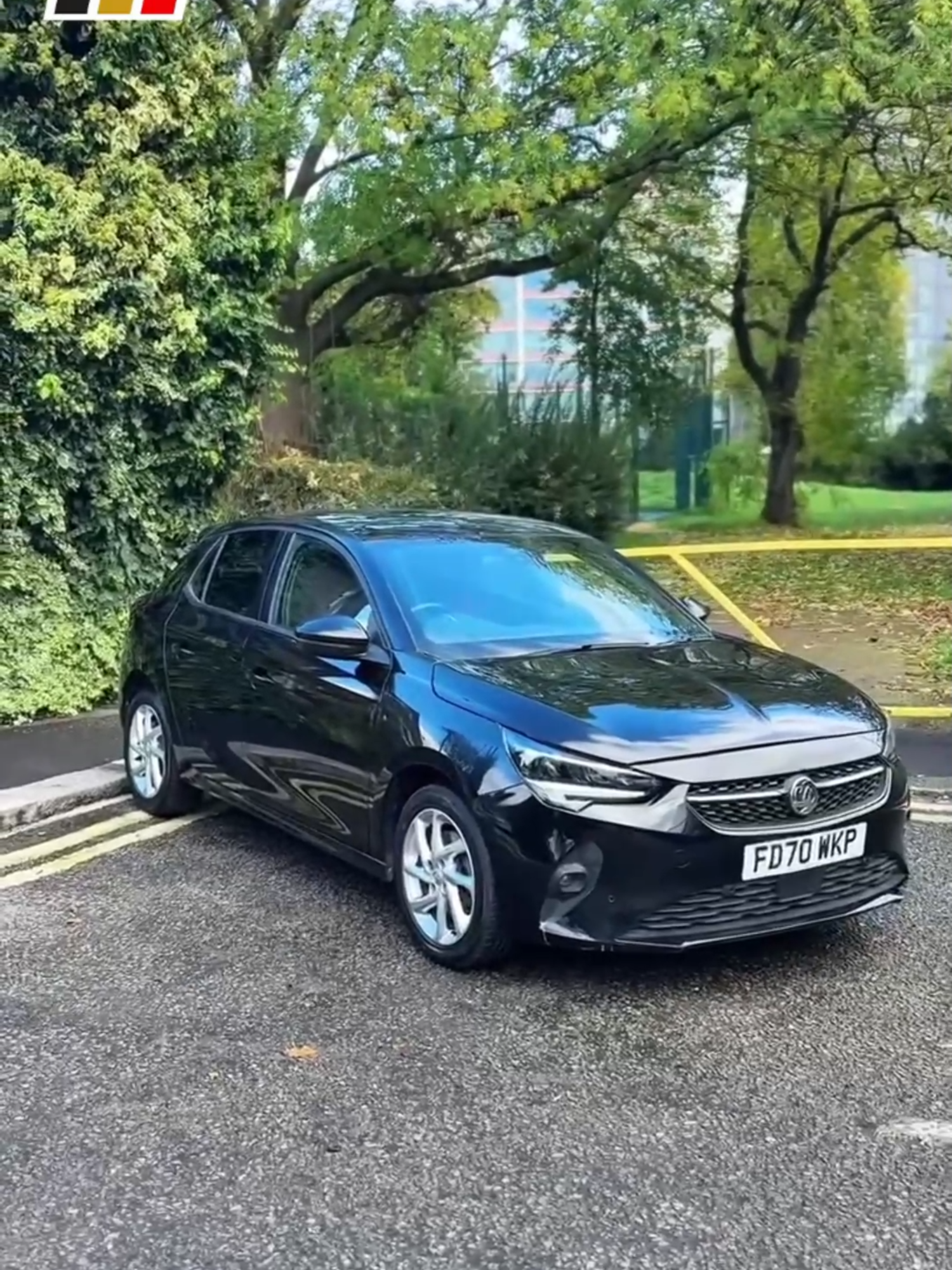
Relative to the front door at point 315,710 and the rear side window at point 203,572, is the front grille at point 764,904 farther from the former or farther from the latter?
the rear side window at point 203,572

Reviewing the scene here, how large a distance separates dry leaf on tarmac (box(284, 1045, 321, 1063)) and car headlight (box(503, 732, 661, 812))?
1.04 m

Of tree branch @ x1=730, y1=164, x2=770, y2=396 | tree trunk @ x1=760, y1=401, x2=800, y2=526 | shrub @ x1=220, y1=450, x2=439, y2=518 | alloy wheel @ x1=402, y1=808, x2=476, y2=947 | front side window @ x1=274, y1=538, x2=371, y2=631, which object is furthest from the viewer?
tree trunk @ x1=760, y1=401, x2=800, y2=526

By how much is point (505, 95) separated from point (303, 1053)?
9.98 m

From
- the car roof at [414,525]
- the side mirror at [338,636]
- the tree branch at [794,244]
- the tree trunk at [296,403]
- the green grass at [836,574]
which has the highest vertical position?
the tree branch at [794,244]

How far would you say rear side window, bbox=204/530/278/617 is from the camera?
20.3 ft

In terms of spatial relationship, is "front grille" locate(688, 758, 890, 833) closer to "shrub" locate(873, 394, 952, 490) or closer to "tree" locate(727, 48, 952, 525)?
"tree" locate(727, 48, 952, 525)

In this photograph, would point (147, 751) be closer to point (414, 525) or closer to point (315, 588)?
point (315, 588)

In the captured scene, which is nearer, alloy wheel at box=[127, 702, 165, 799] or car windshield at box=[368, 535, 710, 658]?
car windshield at box=[368, 535, 710, 658]

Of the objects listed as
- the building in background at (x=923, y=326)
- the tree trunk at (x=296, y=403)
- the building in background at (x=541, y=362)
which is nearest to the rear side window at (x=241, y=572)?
the tree trunk at (x=296, y=403)

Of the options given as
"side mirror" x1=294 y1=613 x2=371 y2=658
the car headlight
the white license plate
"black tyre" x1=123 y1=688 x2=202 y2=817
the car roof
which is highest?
the car roof

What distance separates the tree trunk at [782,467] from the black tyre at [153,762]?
17200mm

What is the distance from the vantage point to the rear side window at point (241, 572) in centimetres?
619

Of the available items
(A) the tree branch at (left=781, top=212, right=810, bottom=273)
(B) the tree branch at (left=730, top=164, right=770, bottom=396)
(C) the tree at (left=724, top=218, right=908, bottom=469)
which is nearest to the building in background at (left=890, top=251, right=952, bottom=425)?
(C) the tree at (left=724, top=218, right=908, bottom=469)

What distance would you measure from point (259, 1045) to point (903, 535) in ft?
60.8
